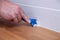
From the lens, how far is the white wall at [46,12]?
3.17ft

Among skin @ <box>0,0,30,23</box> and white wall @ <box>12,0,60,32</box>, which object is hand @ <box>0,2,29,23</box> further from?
white wall @ <box>12,0,60,32</box>

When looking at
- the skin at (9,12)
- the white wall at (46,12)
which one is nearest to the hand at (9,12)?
the skin at (9,12)

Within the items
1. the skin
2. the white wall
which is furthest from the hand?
the white wall

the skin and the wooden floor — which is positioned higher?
the skin

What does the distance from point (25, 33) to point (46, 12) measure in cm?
23

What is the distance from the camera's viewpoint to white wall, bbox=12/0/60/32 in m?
0.97

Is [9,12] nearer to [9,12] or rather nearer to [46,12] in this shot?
[9,12]

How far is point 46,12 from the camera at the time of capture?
102 cm

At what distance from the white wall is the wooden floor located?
0.18 feet

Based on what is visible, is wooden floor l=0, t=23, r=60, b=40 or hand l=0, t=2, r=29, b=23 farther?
hand l=0, t=2, r=29, b=23

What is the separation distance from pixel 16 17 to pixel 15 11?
5cm

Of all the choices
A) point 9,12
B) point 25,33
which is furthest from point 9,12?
point 25,33

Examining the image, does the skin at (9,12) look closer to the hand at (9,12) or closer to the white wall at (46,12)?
the hand at (9,12)

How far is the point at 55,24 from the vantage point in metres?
0.98
